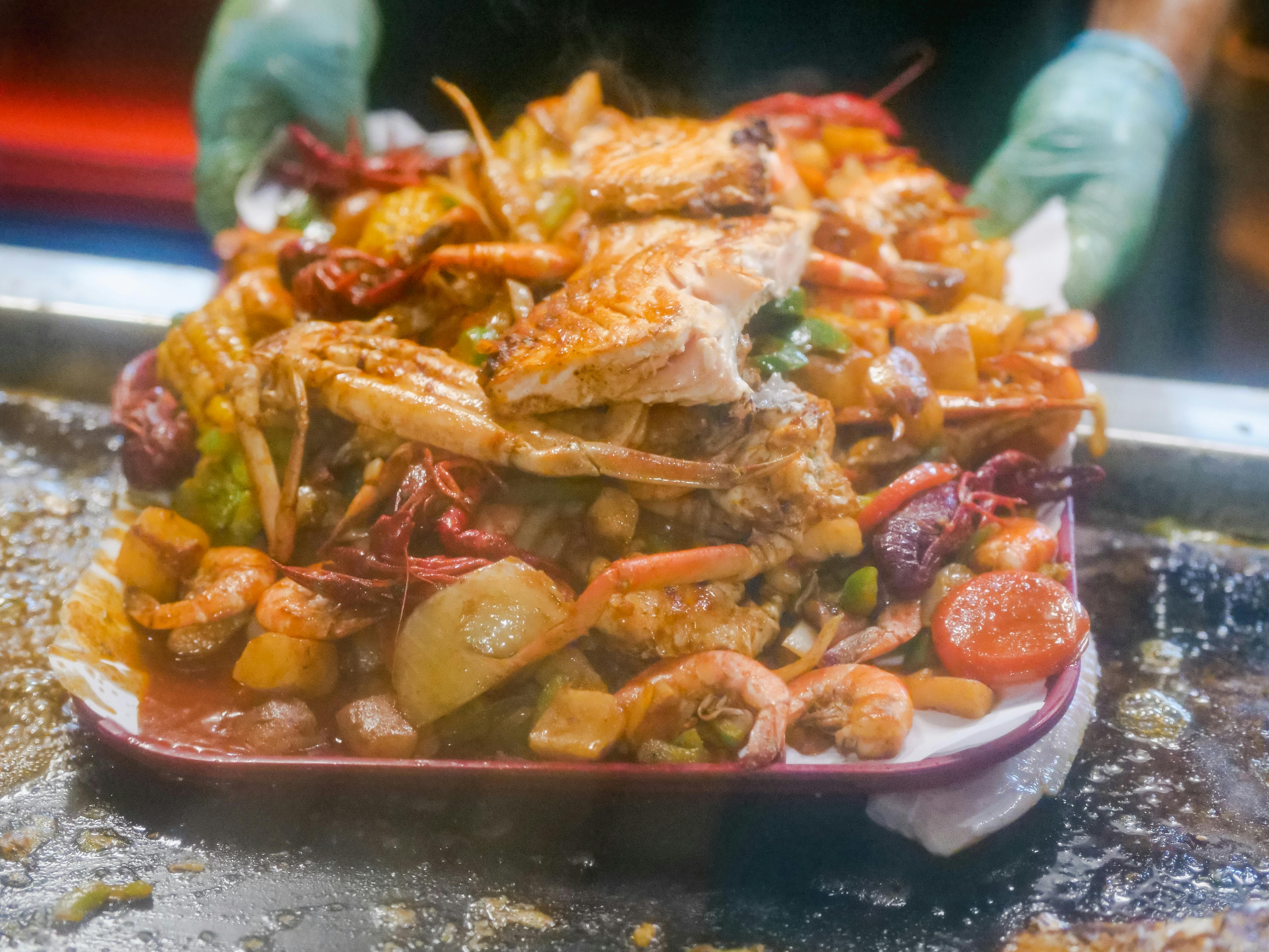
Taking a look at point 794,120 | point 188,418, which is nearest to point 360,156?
point 188,418

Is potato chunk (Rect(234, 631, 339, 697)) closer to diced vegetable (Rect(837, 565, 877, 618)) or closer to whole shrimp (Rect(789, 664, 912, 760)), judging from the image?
whole shrimp (Rect(789, 664, 912, 760))

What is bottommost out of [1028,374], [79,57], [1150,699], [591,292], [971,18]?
[1150,699]

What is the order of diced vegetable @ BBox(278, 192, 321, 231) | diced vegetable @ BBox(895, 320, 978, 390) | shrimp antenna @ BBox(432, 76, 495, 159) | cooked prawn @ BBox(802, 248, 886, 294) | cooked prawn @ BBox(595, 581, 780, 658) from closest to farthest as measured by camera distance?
1. cooked prawn @ BBox(595, 581, 780, 658)
2. diced vegetable @ BBox(895, 320, 978, 390)
3. cooked prawn @ BBox(802, 248, 886, 294)
4. shrimp antenna @ BBox(432, 76, 495, 159)
5. diced vegetable @ BBox(278, 192, 321, 231)

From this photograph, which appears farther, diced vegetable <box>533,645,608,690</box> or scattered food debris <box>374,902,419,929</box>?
diced vegetable <box>533,645,608,690</box>

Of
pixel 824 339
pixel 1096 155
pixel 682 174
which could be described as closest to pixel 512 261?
pixel 682 174

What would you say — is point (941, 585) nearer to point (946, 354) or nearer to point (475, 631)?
A: point (946, 354)

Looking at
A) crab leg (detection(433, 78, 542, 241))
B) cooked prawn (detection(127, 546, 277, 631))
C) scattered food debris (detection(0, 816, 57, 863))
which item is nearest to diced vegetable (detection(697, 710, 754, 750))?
cooked prawn (detection(127, 546, 277, 631))

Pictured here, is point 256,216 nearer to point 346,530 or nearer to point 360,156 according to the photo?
point 360,156
